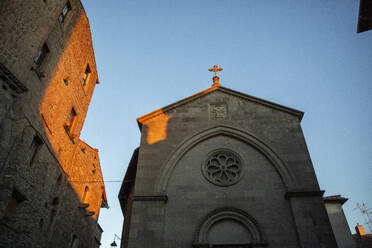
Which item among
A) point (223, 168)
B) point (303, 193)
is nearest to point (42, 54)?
point (223, 168)

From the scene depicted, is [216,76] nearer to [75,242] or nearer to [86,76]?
[86,76]

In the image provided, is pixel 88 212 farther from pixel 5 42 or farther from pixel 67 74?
pixel 5 42

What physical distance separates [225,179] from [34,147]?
8082 millimetres

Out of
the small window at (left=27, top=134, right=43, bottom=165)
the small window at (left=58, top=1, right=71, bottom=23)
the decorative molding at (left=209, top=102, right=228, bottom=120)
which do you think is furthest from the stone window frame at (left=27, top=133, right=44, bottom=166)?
the decorative molding at (left=209, top=102, right=228, bottom=120)

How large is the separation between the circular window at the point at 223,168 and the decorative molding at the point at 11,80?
758 centimetres

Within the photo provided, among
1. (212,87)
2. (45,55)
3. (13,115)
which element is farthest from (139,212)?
(45,55)

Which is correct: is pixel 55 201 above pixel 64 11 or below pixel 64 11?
below

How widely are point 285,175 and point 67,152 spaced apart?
10997 millimetres

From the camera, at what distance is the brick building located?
1041 centimetres

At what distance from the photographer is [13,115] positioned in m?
10.5

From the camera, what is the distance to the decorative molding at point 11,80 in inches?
394

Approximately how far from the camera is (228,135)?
43.7 feet

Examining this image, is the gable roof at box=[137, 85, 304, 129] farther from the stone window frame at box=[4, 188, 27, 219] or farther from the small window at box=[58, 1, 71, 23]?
the small window at box=[58, 1, 71, 23]

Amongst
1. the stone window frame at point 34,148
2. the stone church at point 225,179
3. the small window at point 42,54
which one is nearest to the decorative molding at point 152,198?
the stone church at point 225,179
